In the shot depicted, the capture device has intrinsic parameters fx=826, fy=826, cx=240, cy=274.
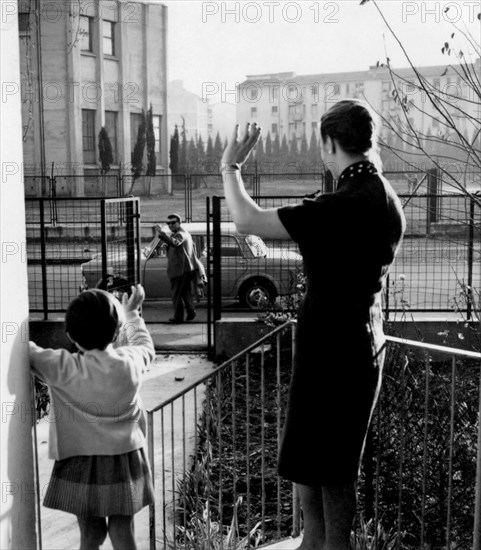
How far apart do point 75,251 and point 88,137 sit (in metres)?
13.3

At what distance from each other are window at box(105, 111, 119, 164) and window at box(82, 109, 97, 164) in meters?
0.96

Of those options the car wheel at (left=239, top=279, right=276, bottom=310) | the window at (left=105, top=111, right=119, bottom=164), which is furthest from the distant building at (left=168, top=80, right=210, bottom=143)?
the car wheel at (left=239, top=279, right=276, bottom=310)

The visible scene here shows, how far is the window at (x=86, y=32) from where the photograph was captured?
106ft

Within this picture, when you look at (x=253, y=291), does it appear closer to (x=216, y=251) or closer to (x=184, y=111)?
(x=216, y=251)

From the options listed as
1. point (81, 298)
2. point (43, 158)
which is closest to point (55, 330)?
point (81, 298)

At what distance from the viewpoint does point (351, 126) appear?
2820mm

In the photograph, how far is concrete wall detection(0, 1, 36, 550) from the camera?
249 cm

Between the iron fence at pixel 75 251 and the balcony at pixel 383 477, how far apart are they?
3417 mm

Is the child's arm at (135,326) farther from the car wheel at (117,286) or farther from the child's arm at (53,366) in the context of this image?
the car wheel at (117,286)

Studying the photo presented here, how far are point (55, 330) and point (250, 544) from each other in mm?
6142

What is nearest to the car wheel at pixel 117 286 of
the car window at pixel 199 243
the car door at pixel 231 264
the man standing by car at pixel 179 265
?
the man standing by car at pixel 179 265

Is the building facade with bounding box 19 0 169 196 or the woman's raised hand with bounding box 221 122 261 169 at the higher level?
the building facade with bounding box 19 0 169 196

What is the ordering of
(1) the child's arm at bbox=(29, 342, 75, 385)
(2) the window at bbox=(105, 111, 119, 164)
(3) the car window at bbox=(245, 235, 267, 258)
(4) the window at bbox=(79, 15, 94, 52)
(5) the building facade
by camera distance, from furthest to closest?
(2) the window at bbox=(105, 111, 119, 164) → (4) the window at bbox=(79, 15, 94, 52) → (5) the building facade → (3) the car window at bbox=(245, 235, 267, 258) → (1) the child's arm at bbox=(29, 342, 75, 385)

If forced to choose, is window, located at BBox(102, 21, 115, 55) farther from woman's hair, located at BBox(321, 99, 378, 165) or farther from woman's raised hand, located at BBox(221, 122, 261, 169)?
woman's hair, located at BBox(321, 99, 378, 165)
